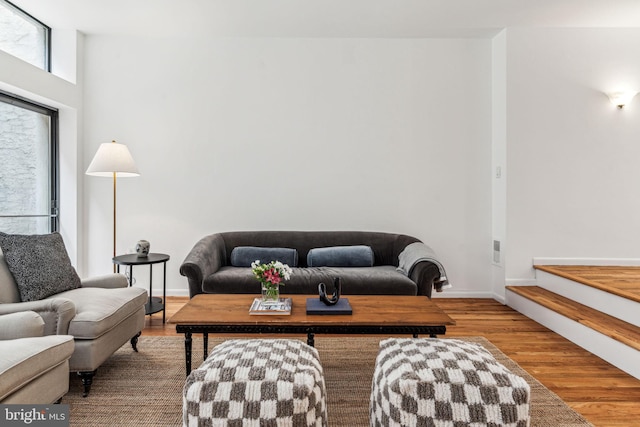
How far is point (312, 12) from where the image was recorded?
347 cm

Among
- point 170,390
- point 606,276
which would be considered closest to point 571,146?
point 606,276

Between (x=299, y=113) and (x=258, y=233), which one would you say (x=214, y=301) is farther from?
(x=299, y=113)

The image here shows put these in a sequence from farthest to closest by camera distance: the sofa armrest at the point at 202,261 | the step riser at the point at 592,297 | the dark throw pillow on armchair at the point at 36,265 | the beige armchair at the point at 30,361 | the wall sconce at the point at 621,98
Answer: the wall sconce at the point at 621,98 → the sofa armrest at the point at 202,261 → the step riser at the point at 592,297 → the dark throw pillow on armchair at the point at 36,265 → the beige armchair at the point at 30,361

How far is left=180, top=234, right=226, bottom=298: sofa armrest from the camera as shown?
299cm

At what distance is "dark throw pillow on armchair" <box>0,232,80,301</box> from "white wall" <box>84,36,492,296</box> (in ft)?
5.27

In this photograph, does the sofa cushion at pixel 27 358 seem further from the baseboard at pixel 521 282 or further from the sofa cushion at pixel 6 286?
the baseboard at pixel 521 282

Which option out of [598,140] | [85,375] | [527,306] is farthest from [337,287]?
[598,140]

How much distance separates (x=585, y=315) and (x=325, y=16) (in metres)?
3.47

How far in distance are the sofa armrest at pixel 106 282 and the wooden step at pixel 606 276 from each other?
375 centimetres

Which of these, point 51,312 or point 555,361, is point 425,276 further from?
point 51,312

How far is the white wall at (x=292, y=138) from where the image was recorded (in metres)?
4.01

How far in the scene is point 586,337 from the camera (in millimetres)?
2666

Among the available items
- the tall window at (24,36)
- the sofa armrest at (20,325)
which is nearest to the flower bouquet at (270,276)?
the sofa armrest at (20,325)

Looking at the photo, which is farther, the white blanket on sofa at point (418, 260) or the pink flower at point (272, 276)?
the white blanket on sofa at point (418, 260)
